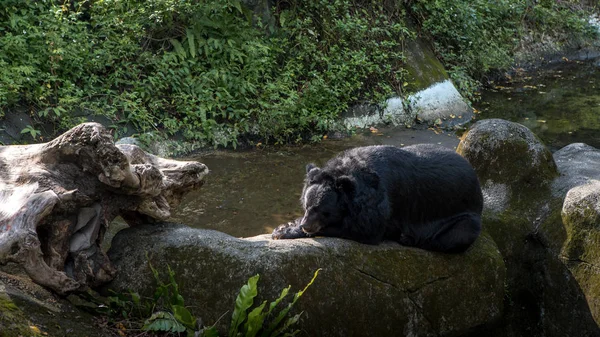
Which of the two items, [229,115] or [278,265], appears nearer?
[278,265]

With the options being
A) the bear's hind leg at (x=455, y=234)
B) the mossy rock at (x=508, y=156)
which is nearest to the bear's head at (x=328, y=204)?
the bear's hind leg at (x=455, y=234)

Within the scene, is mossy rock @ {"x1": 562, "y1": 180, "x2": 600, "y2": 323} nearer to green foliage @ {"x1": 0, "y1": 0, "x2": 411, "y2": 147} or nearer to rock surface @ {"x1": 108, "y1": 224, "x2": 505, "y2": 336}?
rock surface @ {"x1": 108, "y1": 224, "x2": 505, "y2": 336}

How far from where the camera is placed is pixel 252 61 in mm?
12203

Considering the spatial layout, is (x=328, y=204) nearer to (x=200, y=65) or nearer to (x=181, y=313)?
(x=181, y=313)

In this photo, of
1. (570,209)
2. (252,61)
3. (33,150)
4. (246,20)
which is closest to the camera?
(33,150)

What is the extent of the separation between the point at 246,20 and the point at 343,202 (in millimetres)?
8053

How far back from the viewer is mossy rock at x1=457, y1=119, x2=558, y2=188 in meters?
7.17

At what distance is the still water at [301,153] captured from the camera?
28.9ft

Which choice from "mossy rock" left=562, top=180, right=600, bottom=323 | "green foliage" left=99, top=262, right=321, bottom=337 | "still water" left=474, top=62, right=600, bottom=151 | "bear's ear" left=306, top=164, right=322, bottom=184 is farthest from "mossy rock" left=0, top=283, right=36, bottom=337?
"still water" left=474, top=62, right=600, bottom=151

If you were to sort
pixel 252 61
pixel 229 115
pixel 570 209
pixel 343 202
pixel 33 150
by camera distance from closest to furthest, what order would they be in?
pixel 33 150, pixel 343 202, pixel 570 209, pixel 229 115, pixel 252 61

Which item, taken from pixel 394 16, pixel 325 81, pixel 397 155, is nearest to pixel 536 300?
pixel 397 155

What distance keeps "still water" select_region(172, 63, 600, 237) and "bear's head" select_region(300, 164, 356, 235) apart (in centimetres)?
242

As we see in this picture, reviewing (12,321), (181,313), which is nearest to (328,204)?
(181,313)

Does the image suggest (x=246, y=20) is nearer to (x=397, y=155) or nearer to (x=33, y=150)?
(x=397, y=155)
